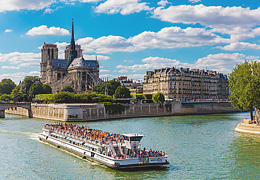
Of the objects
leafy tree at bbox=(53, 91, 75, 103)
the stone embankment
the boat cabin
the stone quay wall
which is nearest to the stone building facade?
the stone quay wall

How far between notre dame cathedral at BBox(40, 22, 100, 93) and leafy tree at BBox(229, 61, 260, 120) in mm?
83933

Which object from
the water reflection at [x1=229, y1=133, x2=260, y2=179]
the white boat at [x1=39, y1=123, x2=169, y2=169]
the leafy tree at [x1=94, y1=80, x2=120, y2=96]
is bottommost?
the water reflection at [x1=229, y1=133, x2=260, y2=179]

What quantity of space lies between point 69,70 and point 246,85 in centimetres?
11266

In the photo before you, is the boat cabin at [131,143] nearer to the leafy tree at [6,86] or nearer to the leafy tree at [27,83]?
the leafy tree at [27,83]

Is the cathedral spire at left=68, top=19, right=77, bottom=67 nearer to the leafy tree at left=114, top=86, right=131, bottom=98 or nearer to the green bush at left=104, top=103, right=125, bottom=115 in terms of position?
the leafy tree at left=114, top=86, right=131, bottom=98

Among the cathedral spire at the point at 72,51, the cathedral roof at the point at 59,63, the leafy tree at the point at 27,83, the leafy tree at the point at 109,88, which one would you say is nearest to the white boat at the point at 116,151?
the leafy tree at the point at 109,88

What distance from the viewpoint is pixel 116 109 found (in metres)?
73.9

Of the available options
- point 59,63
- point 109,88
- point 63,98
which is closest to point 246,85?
point 63,98

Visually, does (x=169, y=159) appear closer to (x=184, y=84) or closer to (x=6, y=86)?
(x=184, y=84)

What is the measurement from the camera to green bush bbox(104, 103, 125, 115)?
71.8 m

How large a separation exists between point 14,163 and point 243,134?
2744 cm

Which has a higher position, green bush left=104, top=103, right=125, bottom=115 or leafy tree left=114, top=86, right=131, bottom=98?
leafy tree left=114, top=86, right=131, bottom=98

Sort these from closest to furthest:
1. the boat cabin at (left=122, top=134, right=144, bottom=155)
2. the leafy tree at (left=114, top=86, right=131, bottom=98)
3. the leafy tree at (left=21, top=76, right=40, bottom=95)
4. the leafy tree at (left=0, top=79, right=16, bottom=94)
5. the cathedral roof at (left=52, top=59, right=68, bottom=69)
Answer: the boat cabin at (left=122, top=134, right=144, bottom=155), the leafy tree at (left=114, top=86, right=131, bottom=98), the leafy tree at (left=21, top=76, right=40, bottom=95), the leafy tree at (left=0, top=79, right=16, bottom=94), the cathedral roof at (left=52, top=59, right=68, bottom=69)

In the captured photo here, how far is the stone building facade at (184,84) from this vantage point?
103375mm
